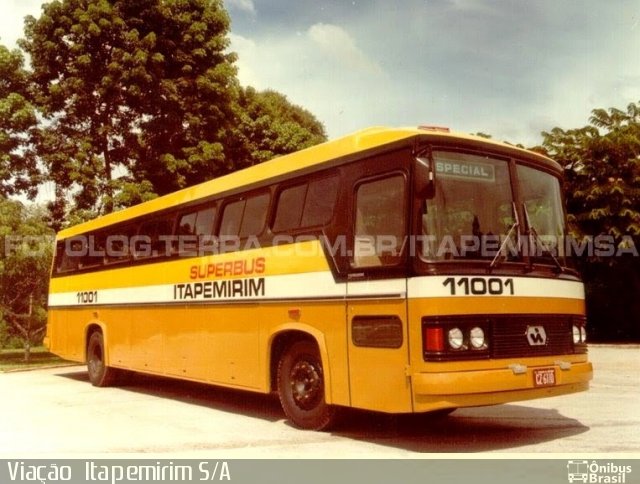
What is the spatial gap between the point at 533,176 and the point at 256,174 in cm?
348

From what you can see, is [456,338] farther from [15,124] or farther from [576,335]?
[15,124]

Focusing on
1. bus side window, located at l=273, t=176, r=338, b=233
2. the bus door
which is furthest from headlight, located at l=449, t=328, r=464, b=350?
bus side window, located at l=273, t=176, r=338, b=233

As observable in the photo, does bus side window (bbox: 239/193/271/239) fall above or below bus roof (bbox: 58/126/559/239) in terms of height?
below

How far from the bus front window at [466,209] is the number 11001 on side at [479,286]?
23 centimetres

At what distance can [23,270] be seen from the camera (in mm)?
20406

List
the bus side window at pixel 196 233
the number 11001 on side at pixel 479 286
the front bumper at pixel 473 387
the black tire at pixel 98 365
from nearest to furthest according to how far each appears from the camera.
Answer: the front bumper at pixel 473 387, the number 11001 on side at pixel 479 286, the bus side window at pixel 196 233, the black tire at pixel 98 365

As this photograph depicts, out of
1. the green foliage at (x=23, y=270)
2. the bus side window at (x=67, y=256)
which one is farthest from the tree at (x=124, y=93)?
the bus side window at (x=67, y=256)

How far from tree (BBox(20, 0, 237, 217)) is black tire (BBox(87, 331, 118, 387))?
6.14 meters

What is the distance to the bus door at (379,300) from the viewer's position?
689 cm

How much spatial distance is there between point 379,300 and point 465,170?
1537 millimetres

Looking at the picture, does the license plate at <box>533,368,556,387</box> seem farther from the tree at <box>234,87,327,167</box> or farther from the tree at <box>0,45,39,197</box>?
the tree at <box>234,87,327,167</box>

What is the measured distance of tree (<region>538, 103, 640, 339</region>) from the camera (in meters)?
19.9
